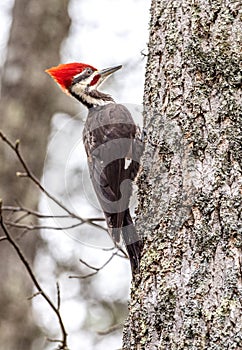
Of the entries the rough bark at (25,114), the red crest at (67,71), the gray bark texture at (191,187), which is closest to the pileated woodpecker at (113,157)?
the red crest at (67,71)

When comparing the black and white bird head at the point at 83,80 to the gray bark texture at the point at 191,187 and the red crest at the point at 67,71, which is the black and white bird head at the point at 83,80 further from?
the gray bark texture at the point at 191,187

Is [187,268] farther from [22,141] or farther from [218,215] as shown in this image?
[22,141]

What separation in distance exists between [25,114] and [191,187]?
10.1ft

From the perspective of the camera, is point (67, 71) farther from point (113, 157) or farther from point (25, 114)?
point (25, 114)

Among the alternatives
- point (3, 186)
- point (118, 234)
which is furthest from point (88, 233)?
point (118, 234)

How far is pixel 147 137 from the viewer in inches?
88.6

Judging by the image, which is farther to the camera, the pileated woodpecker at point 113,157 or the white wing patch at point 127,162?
the white wing patch at point 127,162

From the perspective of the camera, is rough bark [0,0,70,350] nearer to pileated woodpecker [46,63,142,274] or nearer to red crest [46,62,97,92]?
red crest [46,62,97,92]

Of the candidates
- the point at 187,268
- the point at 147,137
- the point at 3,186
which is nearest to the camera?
the point at 187,268

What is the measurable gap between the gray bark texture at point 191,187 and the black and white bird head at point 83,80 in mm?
1138

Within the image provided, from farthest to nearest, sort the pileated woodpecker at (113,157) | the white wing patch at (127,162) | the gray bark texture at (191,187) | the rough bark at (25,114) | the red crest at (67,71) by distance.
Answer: the rough bark at (25,114) → the red crest at (67,71) → the white wing patch at (127,162) → the pileated woodpecker at (113,157) → the gray bark texture at (191,187)

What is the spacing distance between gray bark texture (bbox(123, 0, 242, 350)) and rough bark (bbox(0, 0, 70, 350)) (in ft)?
7.81

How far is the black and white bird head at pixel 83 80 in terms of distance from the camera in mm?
3389

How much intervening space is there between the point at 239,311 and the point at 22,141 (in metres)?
3.27
